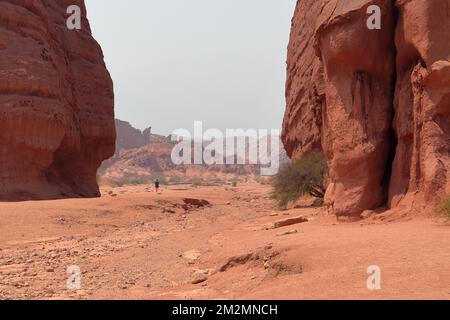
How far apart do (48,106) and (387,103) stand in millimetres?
17487

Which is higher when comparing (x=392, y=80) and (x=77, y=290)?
(x=392, y=80)

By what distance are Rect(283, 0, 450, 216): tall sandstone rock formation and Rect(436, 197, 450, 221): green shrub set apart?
91 cm

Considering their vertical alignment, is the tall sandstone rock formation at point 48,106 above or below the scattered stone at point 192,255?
above

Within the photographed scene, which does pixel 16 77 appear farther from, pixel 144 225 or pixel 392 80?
pixel 392 80

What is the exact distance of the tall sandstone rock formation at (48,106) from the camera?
21906 mm

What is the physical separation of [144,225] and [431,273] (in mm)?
13982

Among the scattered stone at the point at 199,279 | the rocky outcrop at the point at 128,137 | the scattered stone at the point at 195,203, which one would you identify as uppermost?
the rocky outcrop at the point at 128,137

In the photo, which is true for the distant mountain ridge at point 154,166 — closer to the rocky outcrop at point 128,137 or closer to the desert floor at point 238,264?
the rocky outcrop at point 128,137

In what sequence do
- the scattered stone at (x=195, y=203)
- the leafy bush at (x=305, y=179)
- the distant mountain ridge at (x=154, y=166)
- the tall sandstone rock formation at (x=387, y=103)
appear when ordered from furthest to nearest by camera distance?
the distant mountain ridge at (x=154, y=166), the scattered stone at (x=195, y=203), the leafy bush at (x=305, y=179), the tall sandstone rock formation at (x=387, y=103)

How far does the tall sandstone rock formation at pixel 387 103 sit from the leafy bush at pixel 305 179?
28.3 ft

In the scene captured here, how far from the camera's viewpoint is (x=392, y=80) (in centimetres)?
1237

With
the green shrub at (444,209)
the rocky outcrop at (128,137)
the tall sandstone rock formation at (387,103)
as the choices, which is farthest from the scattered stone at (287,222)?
the rocky outcrop at (128,137)
